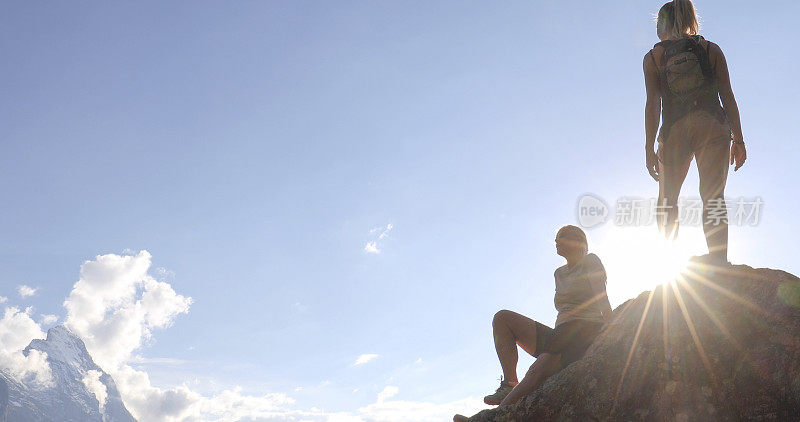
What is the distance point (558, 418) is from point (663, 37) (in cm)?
453

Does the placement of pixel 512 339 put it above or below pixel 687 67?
below

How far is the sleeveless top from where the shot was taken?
5.80 meters

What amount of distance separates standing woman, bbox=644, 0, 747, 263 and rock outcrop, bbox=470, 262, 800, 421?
2.37ft

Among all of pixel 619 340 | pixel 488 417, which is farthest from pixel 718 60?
pixel 488 417

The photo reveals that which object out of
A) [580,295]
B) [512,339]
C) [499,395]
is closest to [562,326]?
[580,295]

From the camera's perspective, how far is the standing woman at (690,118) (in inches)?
222

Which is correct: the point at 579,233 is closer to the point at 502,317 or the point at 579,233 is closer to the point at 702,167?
the point at 502,317

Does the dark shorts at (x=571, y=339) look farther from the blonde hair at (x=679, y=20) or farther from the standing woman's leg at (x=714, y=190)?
the blonde hair at (x=679, y=20)

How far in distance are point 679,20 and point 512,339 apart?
4.15 metres

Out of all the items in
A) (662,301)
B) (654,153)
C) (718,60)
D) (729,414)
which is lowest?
(729,414)

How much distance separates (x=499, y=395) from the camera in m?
5.65

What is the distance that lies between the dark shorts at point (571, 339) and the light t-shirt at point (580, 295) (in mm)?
70

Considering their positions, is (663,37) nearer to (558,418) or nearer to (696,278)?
(696,278)

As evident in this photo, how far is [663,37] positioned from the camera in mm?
6191
